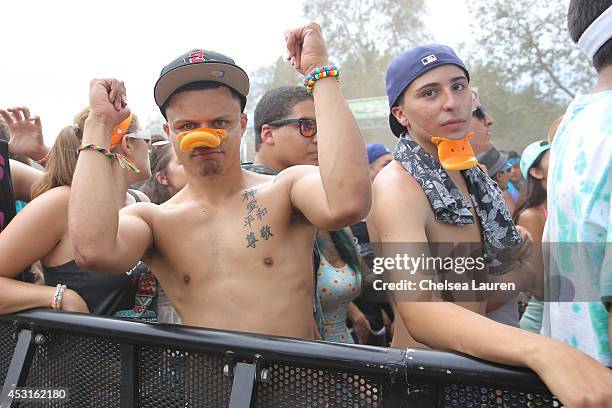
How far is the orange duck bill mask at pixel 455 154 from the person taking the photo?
2014 millimetres

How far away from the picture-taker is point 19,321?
1.91m

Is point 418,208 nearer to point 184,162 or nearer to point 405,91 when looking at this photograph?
point 405,91

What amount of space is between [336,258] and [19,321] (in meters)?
1.58

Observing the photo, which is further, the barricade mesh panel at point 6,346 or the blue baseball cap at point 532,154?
the blue baseball cap at point 532,154

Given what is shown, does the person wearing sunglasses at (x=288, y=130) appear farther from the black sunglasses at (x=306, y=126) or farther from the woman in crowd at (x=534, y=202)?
the woman in crowd at (x=534, y=202)

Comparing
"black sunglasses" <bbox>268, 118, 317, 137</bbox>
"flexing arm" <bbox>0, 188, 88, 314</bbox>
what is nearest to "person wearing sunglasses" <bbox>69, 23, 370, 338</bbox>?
"flexing arm" <bbox>0, 188, 88, 314</bbox>

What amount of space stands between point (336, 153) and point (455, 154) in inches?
21.8

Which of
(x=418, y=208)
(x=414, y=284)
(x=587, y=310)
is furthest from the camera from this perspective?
(x=418, y=208)

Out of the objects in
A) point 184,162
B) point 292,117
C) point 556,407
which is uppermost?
point 292,117

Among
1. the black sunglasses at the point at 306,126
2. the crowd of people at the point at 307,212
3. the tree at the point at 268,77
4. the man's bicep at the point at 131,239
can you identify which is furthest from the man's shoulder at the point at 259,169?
the tree at the point at 268,77

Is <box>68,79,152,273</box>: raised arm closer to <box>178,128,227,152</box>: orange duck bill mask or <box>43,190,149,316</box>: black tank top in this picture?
<box>178,128,227,152</box>: orange duck bill mask

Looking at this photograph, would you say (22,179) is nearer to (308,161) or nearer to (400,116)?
(308,161)

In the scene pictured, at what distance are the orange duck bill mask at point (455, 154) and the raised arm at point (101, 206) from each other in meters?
1.16

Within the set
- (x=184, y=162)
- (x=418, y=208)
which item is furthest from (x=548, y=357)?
(x=184, y=162)
